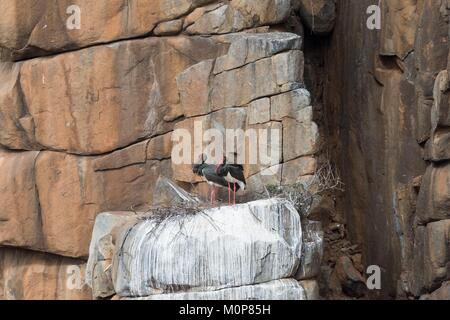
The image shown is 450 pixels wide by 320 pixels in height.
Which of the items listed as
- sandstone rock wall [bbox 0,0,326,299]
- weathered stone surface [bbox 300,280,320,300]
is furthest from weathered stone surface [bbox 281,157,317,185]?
weathered stone surface [bbox 300,280,320,300]

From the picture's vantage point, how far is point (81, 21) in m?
18.7

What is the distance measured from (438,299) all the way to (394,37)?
3.60 metres

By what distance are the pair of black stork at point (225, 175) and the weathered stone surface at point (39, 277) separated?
2.51 metres

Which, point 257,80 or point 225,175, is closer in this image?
point 225,175

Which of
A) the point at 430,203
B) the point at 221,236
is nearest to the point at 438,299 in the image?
the point at 430,203

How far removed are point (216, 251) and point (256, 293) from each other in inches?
26.6

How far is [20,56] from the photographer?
19188 mm

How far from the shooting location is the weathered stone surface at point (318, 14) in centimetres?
1972

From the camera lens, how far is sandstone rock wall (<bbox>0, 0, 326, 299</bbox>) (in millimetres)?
18312

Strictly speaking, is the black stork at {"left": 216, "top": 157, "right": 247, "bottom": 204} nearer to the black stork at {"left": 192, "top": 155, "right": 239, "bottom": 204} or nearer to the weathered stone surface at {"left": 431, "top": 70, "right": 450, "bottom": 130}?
the black stork at {"left": 192, "top": 155, "right": 239, "bottom": 204}

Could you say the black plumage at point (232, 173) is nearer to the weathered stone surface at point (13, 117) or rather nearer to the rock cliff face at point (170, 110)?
the rock cliff face at point (170, 110)

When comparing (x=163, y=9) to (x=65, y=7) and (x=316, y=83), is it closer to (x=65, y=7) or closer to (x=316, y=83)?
(x=65, y=7)
